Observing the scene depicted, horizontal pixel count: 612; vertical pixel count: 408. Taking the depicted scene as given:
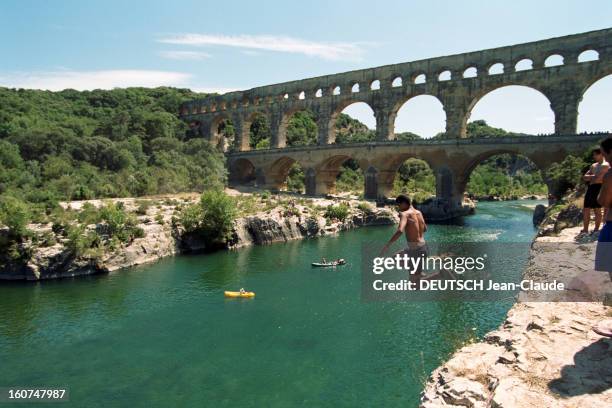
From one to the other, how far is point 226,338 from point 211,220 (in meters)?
14.4

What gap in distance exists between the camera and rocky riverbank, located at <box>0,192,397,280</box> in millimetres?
22766

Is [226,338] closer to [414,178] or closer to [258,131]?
[414,178]

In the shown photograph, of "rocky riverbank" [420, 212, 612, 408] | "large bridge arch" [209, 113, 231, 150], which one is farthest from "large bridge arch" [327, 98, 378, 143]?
"rocky riverbank" [420, 212, 612, 408]

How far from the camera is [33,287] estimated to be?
21.3 m

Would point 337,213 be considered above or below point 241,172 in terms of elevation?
below

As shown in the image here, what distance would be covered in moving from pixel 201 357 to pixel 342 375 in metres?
4.24

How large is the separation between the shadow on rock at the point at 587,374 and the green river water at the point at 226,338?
5526 millimetres

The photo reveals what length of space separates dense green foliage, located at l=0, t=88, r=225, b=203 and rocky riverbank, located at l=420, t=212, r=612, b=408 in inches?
1078

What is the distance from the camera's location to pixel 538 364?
5.97 meters

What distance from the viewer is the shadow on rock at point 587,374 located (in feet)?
17.2

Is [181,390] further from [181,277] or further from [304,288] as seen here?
[181,277]

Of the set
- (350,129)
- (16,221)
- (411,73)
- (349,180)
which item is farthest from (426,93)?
(350,129)

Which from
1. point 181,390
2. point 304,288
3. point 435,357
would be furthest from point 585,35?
point 181,390

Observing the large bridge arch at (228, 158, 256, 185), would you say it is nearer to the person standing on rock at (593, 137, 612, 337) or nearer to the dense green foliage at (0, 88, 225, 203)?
the dense green foliage at (0, 88, 225, 203)
